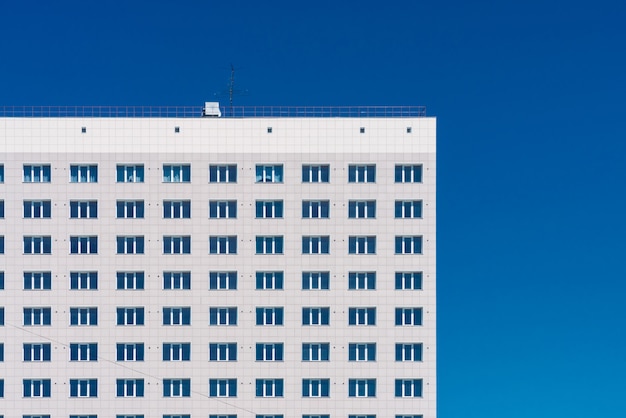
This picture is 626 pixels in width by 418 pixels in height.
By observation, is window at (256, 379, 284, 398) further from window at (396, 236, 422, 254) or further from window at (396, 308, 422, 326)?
window at (396, 236, 422, 254)

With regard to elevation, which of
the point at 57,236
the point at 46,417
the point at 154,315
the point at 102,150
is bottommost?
the point at 46,417

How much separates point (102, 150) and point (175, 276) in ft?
39.1

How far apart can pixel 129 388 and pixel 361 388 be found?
18833 millimetres

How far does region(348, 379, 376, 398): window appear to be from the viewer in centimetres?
10094

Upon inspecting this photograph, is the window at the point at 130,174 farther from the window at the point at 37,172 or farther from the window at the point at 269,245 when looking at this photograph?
the window at the point at 269,245

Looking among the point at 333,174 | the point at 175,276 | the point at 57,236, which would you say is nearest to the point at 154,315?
the point at 175,276

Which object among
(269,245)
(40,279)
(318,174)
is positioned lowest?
(40,279)

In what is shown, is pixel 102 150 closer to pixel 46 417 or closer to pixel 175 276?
pixel 175 276

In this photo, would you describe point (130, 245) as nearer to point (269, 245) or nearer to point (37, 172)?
point (37, 172)

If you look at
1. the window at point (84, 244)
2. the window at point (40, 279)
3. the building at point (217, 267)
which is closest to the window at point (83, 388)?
the building at point (217, 267)

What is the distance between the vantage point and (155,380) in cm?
10056

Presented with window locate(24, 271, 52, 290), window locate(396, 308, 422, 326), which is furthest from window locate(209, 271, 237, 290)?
window locate(396, 308, 422, 326)

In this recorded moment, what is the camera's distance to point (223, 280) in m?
101

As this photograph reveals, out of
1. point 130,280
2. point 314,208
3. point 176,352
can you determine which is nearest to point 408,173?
point 314,208
